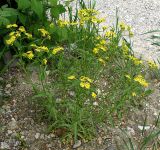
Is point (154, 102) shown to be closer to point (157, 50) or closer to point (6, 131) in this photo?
point (157, 50)

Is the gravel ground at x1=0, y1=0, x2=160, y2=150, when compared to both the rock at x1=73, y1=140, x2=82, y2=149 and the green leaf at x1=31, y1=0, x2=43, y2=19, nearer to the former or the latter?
the rock at x1=73, y1=140, x2=82, y2=149

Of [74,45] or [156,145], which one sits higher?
[74,45]

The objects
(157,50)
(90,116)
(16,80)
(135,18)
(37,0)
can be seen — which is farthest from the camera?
(135,18)

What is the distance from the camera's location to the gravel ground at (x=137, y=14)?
15.8ft

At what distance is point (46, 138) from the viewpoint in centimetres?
328

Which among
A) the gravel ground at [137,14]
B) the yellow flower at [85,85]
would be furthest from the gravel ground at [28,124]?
the gravel ground at [137,14]

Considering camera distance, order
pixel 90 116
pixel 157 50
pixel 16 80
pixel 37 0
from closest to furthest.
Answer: pixel 90 116
pixel 37 0
pixel 16 80
pixel 157 50

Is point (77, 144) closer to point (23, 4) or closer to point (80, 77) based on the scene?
point (80, 77)

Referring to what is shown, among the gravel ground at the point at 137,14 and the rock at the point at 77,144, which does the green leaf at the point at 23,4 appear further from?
the gravel ground at the point at 137,14

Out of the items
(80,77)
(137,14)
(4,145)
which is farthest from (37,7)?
(137,14)

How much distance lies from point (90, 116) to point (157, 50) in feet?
5.49

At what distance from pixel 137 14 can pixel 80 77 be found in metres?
2.44

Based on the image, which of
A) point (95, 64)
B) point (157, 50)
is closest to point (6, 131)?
point (95, 64)

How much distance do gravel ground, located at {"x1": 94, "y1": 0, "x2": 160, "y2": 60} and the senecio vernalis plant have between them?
2.49ft
